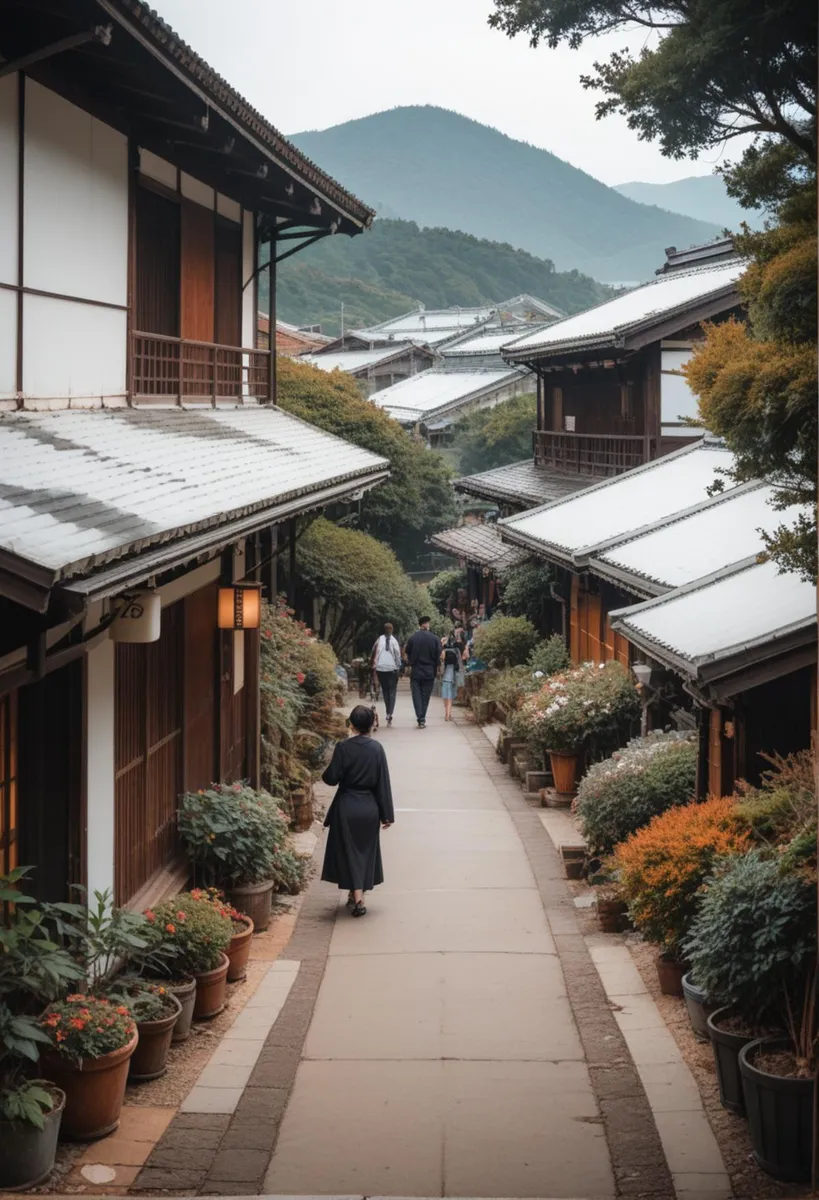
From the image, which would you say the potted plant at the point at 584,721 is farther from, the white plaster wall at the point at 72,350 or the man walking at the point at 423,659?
the white plaster wall at the point at 72,350

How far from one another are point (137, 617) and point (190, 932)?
218 cm

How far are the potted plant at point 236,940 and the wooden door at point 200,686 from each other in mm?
1759

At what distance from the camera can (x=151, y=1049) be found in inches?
311

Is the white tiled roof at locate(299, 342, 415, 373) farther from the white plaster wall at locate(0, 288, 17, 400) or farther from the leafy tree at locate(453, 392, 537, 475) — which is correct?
the white plaster wall at locate(0, 288, 17, 400)

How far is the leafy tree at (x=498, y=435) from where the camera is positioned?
1871 inches

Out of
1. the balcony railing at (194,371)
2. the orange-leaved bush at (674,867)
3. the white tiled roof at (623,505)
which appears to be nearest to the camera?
the orange-leaved bush at (674,867)

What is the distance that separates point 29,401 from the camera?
30.8ft

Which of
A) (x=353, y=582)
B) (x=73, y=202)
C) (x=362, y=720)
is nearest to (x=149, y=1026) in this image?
(x=362, y=720)

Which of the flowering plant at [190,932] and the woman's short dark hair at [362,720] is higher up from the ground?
the woman's short dark hair at [362,720]

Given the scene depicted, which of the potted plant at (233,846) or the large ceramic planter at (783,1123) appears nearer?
the large ceramic planter at (783,1123)

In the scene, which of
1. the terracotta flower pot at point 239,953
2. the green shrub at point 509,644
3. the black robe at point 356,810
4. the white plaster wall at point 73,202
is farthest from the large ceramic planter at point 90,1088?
the green shrub at point 509,644

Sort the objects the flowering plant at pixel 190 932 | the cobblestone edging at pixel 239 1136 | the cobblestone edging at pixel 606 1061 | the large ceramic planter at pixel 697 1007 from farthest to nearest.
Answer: the flowering plant at pixel 190 932, the large ceramic planter at pixel 697 1007, the cobblestone edging at pixel 606 1061, the cobblestone edging at pixel 239 1136

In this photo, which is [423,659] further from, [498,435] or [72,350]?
[498,435]

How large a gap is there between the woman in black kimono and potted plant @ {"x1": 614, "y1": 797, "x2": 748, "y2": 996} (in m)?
2.81
